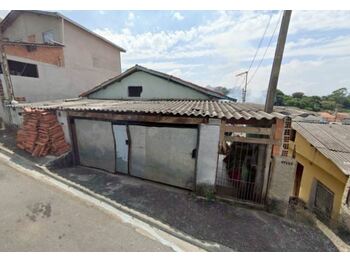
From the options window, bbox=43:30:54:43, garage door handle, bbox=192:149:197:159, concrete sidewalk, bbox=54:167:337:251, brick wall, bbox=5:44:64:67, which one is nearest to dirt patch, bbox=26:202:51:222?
concrete sidewalk, bbox=54:167:337:251

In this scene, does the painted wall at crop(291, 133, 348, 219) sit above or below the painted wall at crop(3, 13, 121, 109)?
below

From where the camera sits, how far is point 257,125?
4.93 metres

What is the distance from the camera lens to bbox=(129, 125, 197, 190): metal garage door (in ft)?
18.7

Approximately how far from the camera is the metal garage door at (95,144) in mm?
6914

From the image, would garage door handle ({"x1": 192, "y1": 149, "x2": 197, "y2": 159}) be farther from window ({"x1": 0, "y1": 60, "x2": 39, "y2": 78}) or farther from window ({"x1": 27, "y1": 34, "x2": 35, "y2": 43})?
window ({"x1": 27, "y1": 34, "x2": 35, "y2": 43})

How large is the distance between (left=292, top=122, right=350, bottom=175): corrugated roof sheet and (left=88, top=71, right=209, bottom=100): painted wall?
5.41 m

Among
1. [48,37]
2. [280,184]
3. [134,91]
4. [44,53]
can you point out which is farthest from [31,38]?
[280,184]

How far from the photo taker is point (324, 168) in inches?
295

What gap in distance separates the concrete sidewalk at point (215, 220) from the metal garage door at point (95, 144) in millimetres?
1165

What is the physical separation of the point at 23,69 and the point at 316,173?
18286 millimetres

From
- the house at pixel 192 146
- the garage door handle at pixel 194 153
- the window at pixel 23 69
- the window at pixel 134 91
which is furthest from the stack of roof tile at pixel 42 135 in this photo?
the window at pixel 23 69

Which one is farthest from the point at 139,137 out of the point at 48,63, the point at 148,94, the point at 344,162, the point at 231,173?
the point at 48,63

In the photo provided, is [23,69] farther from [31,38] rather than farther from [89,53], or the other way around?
[89,53]

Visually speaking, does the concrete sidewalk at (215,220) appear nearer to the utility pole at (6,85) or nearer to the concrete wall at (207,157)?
the concrete wall at (207,157)
